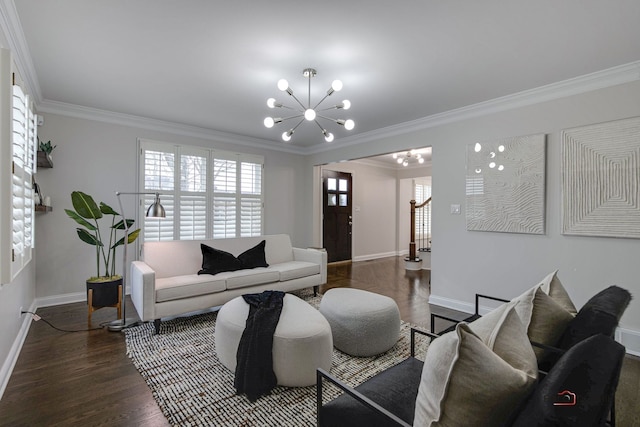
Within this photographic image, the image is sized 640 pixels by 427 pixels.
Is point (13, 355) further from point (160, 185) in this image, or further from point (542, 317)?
point (542, 317)

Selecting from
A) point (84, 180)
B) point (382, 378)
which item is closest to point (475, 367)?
point (382, 378)

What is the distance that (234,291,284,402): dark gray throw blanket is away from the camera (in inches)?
80.0

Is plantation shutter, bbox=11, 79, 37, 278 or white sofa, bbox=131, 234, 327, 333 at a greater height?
plantation shutter, bbox=11, 79, 37, 278

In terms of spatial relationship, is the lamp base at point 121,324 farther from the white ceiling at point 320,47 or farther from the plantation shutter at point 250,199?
the white ceiling at point 320,47

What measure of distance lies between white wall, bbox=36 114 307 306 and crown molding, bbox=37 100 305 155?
72 millimetres

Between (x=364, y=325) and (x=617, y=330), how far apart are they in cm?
240

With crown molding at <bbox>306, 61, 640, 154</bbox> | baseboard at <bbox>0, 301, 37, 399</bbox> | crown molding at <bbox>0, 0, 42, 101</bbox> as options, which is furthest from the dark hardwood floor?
crown molding at <bbox>306, 61, 640, 154</bbox>

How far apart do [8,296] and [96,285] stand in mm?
885

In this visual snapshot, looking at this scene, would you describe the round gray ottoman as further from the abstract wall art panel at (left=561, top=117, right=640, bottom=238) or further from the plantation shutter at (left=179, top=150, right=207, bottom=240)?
the plantation shutter at (left=179, top=150, right=207, bottom=240)

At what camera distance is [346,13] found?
207 centimetres

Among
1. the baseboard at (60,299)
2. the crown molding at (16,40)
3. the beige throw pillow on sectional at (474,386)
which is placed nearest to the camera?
the beige throw pillow on sectional at (474,386)

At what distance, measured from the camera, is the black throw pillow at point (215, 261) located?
3.72 metres

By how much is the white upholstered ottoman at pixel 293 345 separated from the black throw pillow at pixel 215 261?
1.40m

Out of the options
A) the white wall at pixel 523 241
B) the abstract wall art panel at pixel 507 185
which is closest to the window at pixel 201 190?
the white wall at pixel 523 241
